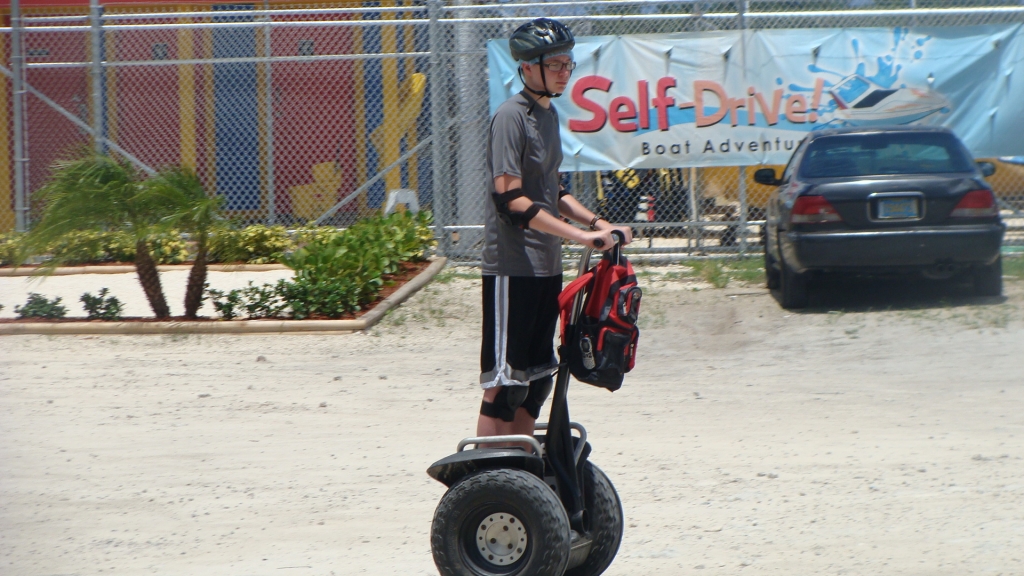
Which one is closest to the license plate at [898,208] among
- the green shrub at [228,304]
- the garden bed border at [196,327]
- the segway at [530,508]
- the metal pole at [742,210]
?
the metal pole at [742,210]

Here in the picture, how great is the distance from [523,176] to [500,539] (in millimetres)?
1210

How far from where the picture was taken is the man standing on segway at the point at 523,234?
346 centimetres

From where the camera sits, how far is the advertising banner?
38.0 feet

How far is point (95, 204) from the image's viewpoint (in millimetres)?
8680

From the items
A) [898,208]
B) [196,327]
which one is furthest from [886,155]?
[196,327]

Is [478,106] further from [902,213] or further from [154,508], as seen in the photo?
[154,508]

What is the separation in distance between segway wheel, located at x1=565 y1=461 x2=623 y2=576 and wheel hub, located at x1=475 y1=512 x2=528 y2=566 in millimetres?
318

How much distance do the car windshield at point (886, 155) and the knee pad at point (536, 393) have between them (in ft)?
20.3

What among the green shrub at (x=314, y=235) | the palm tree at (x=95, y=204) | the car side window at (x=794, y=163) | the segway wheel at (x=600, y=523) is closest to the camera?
the segway wheel at (x=600, y=523)

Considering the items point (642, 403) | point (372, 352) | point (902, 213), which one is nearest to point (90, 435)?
point (372, 352)

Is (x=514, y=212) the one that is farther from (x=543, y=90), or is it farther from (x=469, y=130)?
(x=469, y=130)

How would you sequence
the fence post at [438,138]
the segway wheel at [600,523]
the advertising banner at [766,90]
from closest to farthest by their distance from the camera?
the segway wheel at [600,523], the advertising banner at [766,90], the fence post at [438,138]

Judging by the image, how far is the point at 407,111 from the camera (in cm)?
1308

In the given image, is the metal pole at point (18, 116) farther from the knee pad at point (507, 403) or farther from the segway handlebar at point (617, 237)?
the segway handlebar at point (617, 237)
